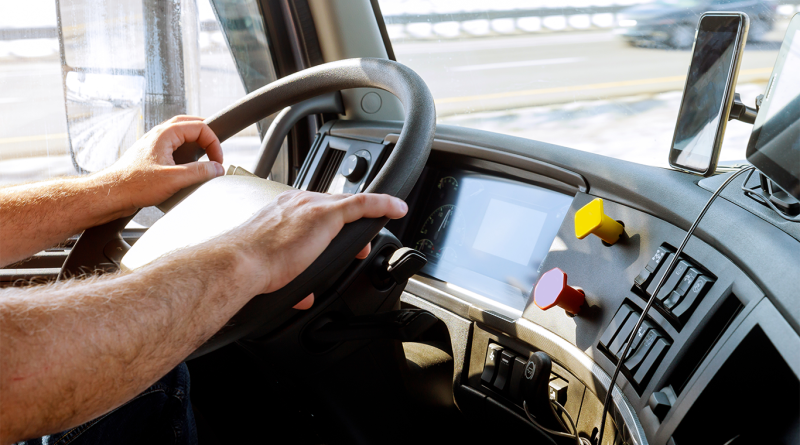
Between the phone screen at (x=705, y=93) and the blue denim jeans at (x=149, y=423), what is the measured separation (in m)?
0.87

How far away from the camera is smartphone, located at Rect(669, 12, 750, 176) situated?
0.77 metres

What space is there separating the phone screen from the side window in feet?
3.37

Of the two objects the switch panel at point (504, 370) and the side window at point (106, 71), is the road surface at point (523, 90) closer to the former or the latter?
the side window at point (106, 71)

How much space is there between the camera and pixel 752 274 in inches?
25.1

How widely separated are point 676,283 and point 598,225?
154 millimetres

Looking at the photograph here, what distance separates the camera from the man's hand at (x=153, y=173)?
904 mm

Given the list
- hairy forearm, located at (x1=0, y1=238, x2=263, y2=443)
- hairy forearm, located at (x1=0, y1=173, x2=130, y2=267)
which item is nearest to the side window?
hairy forearm, located at (x1=0, y1=173, x2=130, y2=267)

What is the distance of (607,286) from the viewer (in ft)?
2.87

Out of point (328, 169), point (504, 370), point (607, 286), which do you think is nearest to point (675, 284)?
point (607, 286)

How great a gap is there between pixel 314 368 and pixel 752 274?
0.61 m

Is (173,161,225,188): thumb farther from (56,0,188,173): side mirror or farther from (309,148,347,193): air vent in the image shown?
(56,0,188,173): side mirror

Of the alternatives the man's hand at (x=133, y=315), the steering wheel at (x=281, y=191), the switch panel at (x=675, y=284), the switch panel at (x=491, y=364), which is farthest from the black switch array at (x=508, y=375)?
the man's hand at (x=133, y=315)

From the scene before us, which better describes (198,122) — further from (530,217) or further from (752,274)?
(752,274)

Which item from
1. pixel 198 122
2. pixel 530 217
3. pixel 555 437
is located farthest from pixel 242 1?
pixel 555 437
